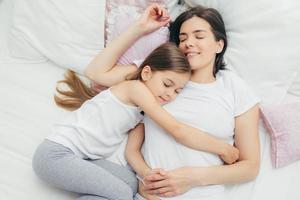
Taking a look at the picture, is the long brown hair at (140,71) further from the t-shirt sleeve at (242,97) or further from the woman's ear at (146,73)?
the t-shirt sleeve at (242,97)

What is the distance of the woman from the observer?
4.11 ft

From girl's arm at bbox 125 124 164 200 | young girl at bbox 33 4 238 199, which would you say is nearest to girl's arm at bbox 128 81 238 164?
young girl at bbox 33 4 238 199

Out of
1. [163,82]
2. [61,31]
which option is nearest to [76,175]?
[163,82]

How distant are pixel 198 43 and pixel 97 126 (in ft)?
1.34

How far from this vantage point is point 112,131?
132 cm

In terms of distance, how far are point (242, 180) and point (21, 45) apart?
0.94 metres

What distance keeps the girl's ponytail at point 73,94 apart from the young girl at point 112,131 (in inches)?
5.8

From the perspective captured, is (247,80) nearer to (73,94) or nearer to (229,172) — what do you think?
(229,172)

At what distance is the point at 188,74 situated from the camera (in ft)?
4.34

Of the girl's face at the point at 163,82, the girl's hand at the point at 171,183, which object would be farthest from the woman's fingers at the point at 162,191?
the girl's face at the point at 163,82

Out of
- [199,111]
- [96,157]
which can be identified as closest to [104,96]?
[96,157]

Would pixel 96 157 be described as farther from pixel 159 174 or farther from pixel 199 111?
pixel 199 111

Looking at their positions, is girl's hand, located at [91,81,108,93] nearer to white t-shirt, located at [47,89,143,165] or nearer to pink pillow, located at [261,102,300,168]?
white t-shirt, located at [47,89,143,165]

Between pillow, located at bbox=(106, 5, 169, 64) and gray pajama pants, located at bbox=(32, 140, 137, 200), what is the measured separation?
38 centimetres
